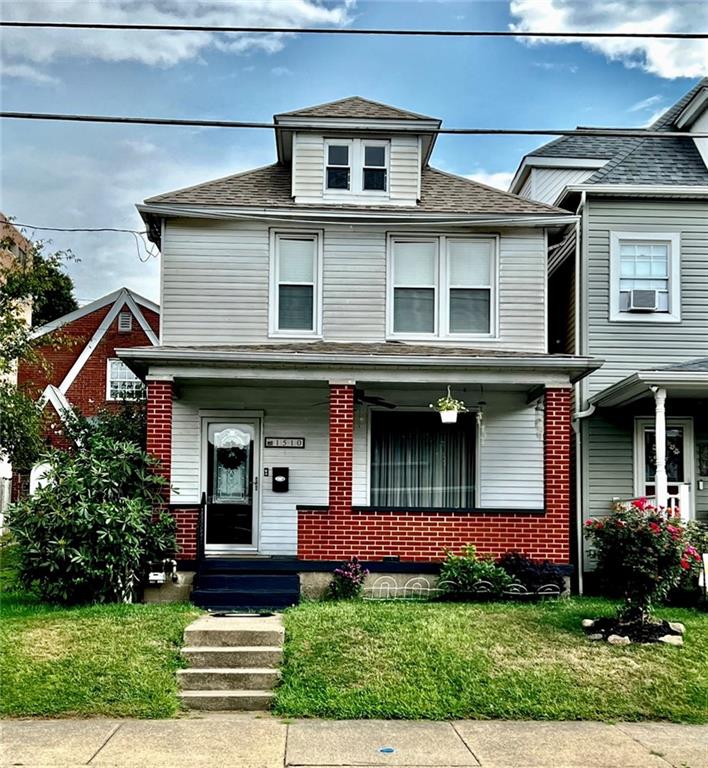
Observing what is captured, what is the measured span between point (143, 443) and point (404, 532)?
444 cm

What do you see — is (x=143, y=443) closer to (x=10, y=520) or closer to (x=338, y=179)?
(x=10, y=520)

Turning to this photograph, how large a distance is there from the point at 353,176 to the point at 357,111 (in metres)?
1.07

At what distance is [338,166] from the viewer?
15.0 meters

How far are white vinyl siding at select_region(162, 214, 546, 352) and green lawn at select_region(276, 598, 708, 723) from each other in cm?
522

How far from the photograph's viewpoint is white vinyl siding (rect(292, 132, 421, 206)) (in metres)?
14.8

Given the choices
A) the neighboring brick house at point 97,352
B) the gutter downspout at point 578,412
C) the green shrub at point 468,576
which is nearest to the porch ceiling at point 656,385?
the gutter downspout at point 578,412

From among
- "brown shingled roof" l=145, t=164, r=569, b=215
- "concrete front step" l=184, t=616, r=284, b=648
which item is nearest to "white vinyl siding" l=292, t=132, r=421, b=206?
"brown shingled roof" l=145, t=164, r=569, b=215

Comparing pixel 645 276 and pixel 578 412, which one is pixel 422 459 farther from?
pixel 645 276

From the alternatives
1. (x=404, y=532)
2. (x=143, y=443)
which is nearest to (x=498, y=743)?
(x=404, y=532)

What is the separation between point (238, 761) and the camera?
22.7ft

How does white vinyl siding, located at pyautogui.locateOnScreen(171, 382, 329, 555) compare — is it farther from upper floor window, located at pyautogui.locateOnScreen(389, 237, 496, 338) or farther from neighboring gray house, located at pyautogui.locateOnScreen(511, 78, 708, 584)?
neighboring gray house, located at pyautogui.locateOnScreen(511, 78, 708, 584)

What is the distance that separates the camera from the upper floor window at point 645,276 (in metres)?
15.0

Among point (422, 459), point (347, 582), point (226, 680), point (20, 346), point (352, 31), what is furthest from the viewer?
point (20, 346)

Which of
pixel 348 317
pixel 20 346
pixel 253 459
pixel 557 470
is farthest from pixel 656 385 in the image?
pixel 20 346
